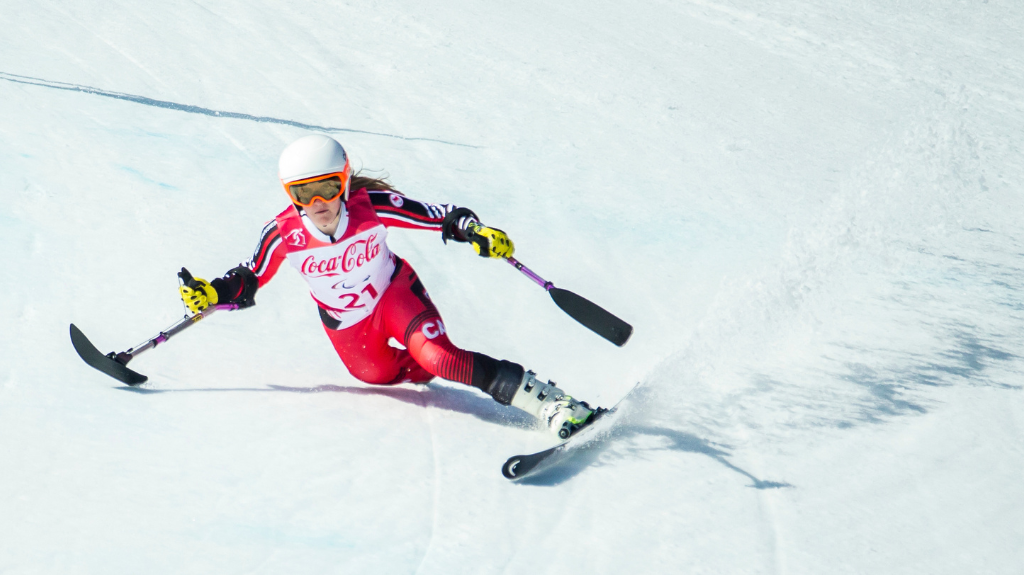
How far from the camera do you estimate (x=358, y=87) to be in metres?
7.97

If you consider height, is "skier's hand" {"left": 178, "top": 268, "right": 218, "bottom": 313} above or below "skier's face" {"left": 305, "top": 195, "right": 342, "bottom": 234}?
below

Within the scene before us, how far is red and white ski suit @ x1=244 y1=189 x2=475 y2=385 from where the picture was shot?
3301mm

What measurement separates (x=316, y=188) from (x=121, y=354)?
113 cm

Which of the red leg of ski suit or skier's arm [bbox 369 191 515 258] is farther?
skier's arm [bbox 369 191 515 258]

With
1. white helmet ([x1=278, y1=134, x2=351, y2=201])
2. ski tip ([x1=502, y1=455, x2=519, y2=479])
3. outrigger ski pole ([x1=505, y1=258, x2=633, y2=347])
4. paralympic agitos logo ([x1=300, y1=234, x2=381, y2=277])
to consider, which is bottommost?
ski tip ([x1=502, y1=455, x2=519, y2=479])

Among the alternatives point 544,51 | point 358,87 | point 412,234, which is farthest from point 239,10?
point 412,234

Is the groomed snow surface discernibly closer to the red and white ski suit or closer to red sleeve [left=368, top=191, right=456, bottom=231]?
the red and white ski suit

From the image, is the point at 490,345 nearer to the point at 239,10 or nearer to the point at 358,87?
the point at 358,87

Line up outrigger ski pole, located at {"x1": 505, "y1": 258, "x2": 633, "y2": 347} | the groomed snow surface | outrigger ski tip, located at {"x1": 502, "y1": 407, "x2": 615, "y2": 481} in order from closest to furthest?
the groomed snow surface, outrigger ski tip, located at {"x1": 502, "y1": 407, "x2": 615, "y2": 481}, outrigger ski pole, located at {"x1": 505, "y1": 258, "x2": 633, "y2": 347}

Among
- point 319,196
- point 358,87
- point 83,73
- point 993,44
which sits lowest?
point 83,73

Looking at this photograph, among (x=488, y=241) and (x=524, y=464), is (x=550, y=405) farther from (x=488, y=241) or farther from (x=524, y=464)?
(x=488, y=241)

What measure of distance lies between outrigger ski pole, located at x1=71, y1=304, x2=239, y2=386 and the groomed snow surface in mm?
84

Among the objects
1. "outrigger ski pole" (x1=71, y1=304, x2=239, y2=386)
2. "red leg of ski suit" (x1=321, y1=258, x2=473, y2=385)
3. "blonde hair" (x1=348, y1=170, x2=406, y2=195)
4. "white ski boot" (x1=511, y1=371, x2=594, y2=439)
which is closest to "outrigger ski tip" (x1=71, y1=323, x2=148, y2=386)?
"outrigger ski pole" (x1=71, y1=304, x2=239, y2=386)

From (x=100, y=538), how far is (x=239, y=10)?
27.1ft
